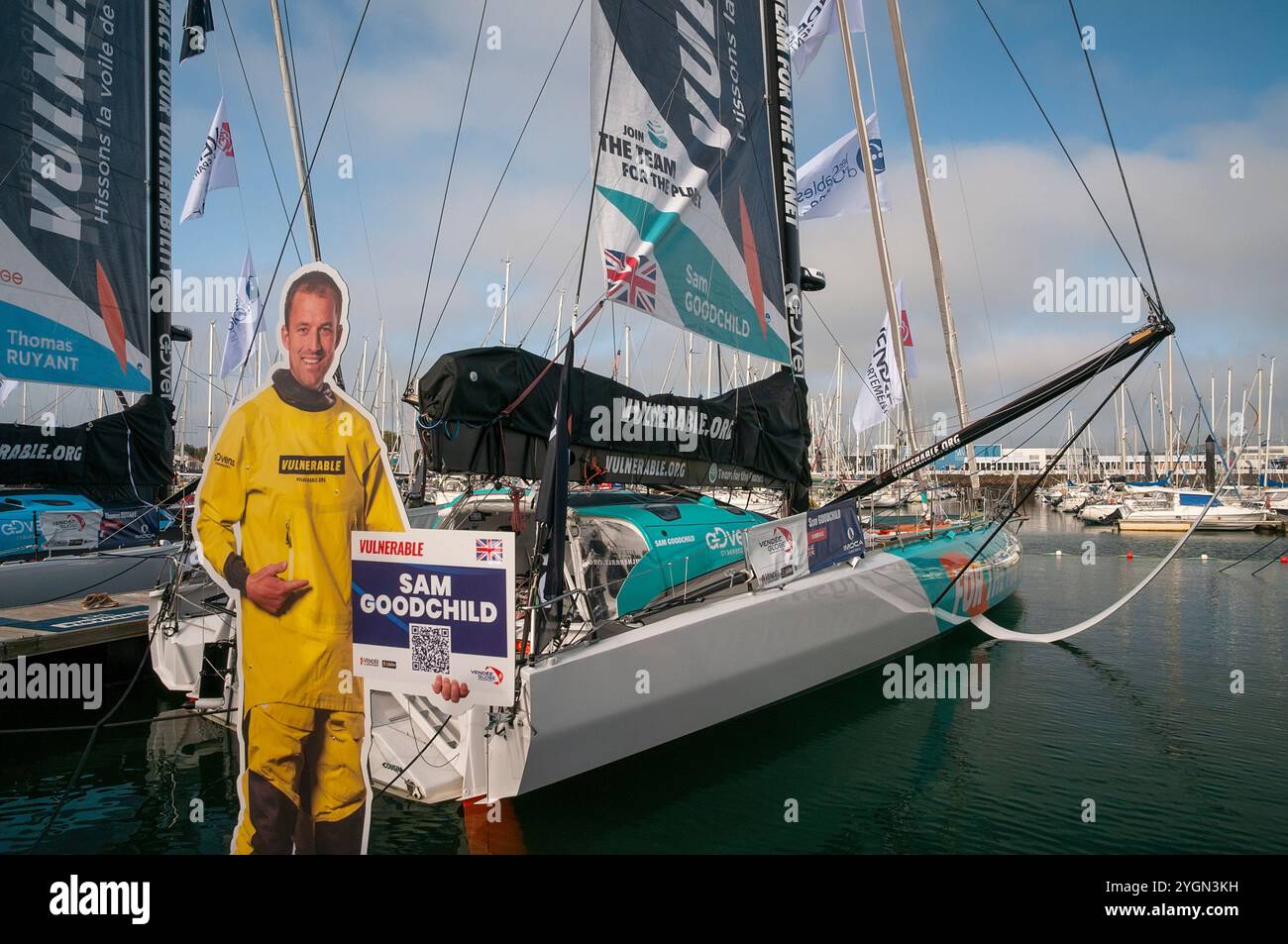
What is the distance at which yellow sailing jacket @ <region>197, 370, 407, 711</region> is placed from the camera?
11.4 ft

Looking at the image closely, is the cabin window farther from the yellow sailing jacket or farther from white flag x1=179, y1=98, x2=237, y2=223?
white flag x1=179, y1=98, x2=237, y2=223

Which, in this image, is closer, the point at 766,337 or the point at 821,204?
the point at 766,337

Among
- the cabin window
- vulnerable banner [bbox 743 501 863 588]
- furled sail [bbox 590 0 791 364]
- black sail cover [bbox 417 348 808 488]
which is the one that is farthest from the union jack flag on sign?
vulnerable banner [bbox 743 501 863 588]

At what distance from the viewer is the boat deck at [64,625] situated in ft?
22.0

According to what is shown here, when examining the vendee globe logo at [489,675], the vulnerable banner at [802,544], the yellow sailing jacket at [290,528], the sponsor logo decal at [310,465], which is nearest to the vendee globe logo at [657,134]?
the vulnerable banner at [802,544]

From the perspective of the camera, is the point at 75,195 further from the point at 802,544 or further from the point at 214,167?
the point at 802,544

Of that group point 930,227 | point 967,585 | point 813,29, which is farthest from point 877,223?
point 967,585

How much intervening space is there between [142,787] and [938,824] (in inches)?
225

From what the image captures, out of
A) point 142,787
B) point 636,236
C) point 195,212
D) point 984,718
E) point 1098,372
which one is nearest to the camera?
point 142,787

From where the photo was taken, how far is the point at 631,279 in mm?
6168

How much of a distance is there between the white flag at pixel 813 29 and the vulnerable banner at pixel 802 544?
8.65 metres

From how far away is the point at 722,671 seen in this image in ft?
19.4
